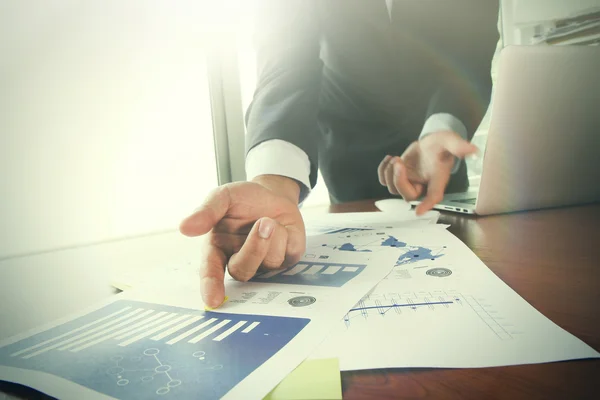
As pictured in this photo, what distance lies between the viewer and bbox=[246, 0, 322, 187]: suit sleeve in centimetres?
61

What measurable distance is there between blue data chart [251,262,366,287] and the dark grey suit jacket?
11.3 inches

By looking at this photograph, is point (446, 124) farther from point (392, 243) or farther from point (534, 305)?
point (534, 305)

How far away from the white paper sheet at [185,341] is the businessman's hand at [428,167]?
1.04 ft

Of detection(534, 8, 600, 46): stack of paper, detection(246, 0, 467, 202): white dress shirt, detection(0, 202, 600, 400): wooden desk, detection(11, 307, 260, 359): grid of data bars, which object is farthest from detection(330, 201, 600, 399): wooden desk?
detection(534, 8, 600, 46): stack of paper

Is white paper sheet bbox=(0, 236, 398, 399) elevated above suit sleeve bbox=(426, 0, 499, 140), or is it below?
below

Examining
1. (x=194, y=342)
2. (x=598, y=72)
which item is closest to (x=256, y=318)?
(x=194, y=342)

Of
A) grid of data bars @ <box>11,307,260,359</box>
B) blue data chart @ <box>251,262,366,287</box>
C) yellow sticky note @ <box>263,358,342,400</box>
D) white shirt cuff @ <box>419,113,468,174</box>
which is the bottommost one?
blue data chart @ <box>251,262,366,287</box>

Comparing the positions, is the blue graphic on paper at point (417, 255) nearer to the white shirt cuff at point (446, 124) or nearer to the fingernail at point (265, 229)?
the fingernail at point (265, 229)

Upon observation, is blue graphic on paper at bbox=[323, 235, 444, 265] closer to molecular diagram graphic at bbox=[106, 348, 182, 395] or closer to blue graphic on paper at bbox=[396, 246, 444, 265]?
blue graphic on paper at bbox=[396, 246, 444, 265]

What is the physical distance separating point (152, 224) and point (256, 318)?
0.54 metres

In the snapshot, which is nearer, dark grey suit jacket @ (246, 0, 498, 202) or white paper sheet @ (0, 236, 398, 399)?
white paper sheet @ (0, 236, 398, 399)

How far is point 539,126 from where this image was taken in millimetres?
551

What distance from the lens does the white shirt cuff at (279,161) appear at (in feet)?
1.78

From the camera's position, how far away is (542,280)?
0.30 meters
